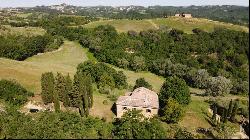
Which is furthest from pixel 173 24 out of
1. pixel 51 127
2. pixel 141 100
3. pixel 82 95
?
pixel 51 127

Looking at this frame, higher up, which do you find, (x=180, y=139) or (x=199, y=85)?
(x=180, y=139)

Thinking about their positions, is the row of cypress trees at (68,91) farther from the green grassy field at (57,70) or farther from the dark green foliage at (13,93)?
the dark green foliage at (13,93)

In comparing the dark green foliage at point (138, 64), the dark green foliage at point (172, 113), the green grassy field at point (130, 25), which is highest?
the green grassy field at point (130, 25)

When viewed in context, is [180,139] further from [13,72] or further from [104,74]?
[13,72]

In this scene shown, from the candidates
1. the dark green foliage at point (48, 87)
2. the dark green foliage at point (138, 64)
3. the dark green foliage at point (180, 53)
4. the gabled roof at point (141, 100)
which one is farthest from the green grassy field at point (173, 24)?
the dark green foliage at point (48, 87)

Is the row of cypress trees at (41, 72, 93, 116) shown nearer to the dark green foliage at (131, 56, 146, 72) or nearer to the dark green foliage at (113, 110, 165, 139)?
the dark green foliage at (113, 110, 165, 139)

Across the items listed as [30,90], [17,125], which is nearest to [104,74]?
[30,90]

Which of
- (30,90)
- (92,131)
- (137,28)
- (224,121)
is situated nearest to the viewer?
(92,131)
